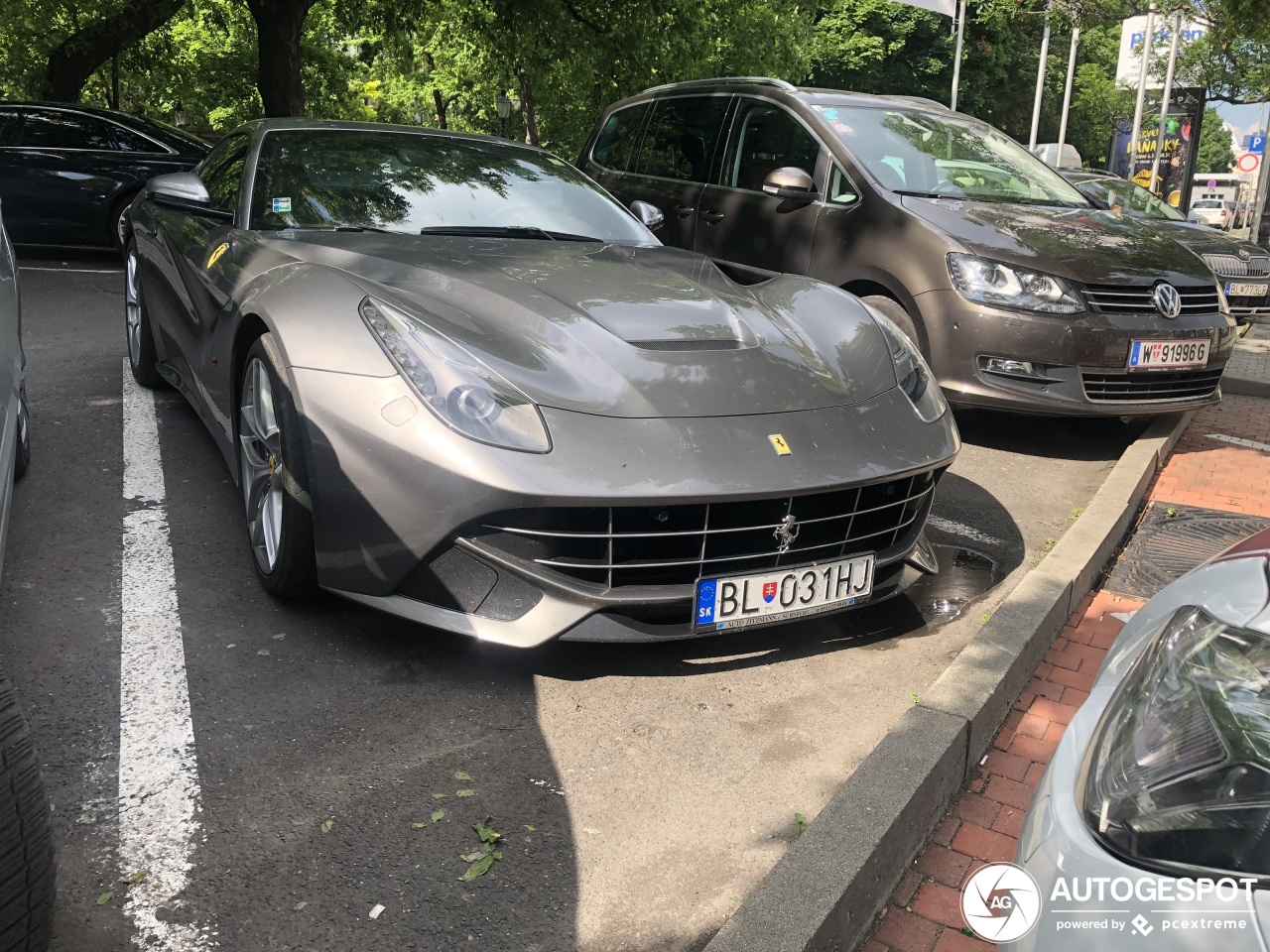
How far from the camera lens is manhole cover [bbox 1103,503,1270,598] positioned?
13.4 feet

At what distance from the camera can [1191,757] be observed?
1.31 meters

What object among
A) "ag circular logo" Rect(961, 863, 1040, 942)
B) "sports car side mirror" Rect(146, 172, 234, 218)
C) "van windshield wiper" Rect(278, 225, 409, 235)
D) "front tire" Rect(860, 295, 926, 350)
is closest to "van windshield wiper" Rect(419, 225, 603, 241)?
"van windshield wiper" Rect(278, 225, 409, 235)

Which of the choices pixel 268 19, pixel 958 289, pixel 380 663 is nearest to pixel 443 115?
pixel 268 19

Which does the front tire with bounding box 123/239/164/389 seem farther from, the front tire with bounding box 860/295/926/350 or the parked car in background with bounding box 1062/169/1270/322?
the parked car in background with bounding box 1062/169/1270/322

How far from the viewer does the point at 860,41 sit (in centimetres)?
4128

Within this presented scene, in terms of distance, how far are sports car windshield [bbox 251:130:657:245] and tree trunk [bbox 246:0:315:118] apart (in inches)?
455

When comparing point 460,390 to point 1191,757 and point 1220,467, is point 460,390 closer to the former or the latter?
point 1191,757

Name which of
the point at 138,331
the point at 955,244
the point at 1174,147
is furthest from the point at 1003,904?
the point at 1174,147

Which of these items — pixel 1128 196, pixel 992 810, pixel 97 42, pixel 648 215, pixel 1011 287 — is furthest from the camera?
pixel 97 42

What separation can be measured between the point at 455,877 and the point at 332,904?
0.80ft

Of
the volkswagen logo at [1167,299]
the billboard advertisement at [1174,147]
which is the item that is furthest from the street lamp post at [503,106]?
the volkswagen logo at [1167,299]

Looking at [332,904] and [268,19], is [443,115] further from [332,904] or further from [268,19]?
[332,904]

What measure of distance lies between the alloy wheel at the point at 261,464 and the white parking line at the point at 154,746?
1.05 feet

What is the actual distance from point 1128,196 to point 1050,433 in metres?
7.43
